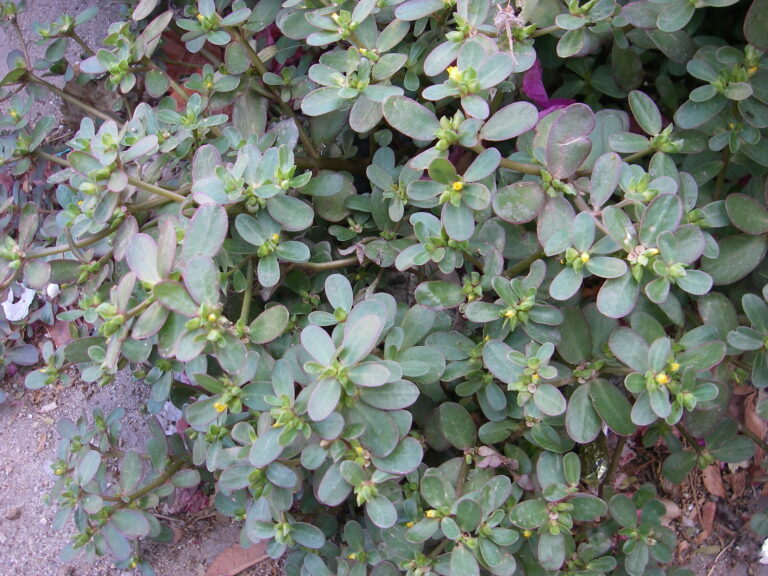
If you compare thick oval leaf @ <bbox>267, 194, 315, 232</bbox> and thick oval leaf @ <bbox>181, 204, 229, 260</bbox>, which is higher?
thick oval leaf @ <bbox>181, 204, 229, 260</bbox>

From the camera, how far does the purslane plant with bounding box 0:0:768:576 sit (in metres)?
1.28

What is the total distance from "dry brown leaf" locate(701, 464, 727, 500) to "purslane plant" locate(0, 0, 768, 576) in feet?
1.06

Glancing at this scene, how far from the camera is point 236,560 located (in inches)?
81.6

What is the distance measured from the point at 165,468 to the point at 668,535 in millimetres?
1243

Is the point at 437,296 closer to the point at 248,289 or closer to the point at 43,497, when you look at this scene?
the point at 248,289

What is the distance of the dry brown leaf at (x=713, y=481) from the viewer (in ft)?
6.41

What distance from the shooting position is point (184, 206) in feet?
4.90

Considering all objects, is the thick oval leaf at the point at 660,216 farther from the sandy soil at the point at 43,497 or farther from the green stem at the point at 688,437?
the sandy soil at the point at 43,497

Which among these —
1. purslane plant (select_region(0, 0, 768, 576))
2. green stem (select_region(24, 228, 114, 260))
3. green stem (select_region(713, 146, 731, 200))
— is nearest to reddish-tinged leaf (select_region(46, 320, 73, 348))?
purslane plant (select_region(0, 0, 768, 576))

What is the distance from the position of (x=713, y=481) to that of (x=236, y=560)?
4.72 ft

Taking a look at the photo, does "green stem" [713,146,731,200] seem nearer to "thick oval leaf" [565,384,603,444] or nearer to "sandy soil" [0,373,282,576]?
"thick oval leaf" [565,384,603,444]

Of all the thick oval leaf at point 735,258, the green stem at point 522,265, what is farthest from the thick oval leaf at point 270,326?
the thick oval leaf at point 735,258

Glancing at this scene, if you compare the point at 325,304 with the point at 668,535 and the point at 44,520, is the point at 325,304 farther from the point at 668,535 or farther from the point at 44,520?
the point at 44,520

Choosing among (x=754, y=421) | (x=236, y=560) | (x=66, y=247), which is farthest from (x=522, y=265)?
(x=236, y=560)
